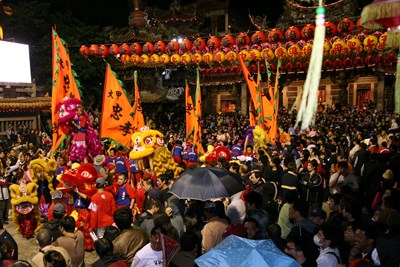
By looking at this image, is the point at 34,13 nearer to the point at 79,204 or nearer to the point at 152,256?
the point at 79,204

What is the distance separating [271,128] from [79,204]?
7.46 meters

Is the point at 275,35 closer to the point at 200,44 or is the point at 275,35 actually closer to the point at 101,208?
the point at 200,44

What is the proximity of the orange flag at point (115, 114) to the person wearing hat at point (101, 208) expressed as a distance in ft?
13.0

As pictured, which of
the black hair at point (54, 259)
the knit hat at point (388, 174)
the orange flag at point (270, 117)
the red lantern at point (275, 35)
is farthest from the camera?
the red lantern at point (275, 35)

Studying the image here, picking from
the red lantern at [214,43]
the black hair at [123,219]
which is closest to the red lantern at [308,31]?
the red lantern at [214,43]

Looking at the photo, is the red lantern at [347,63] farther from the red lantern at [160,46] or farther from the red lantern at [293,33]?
the red lantern at [160,46]

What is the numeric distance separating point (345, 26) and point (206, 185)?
13112 mm

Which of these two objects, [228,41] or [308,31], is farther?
[228,41]

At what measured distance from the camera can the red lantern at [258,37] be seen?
18.7m

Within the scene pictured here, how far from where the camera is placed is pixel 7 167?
10016mm

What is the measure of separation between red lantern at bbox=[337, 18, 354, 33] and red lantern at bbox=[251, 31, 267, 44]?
3608mm

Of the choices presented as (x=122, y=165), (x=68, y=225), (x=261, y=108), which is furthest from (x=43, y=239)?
(x=261, y=108)

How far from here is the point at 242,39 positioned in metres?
19.0

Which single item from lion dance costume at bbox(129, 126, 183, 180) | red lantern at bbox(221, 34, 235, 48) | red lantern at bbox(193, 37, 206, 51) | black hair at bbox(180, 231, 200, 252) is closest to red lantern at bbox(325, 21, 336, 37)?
red lantern at bbox(221, 34, 235, 48)
